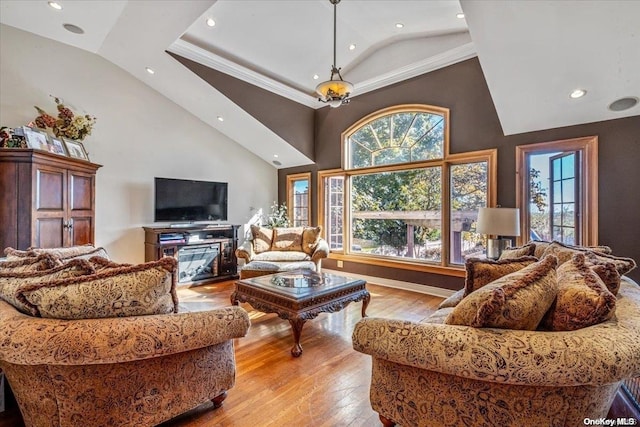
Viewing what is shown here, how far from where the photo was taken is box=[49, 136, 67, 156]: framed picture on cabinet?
3550mm

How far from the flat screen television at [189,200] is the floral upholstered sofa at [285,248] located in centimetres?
100

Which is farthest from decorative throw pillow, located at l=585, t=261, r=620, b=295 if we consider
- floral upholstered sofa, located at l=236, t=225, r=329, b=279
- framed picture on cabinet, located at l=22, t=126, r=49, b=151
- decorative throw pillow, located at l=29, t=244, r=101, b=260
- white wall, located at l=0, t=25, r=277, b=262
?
white wall, located at l=0, t=25, r=277, b=262

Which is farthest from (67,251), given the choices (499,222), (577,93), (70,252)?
(577,93)

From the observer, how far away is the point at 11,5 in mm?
3441

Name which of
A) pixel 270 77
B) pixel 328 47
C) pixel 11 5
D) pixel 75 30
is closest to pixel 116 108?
pixel 75 30

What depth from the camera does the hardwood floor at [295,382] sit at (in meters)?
1.80

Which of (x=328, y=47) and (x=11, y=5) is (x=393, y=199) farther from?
(x=11, y=5)

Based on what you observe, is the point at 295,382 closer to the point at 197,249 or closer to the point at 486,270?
the point at 486,270

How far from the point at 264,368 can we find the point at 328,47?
14.2 ft

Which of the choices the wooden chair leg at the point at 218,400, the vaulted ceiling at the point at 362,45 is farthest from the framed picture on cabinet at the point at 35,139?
the wooden chair leg at the point at 218,400

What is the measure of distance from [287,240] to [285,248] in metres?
0.15

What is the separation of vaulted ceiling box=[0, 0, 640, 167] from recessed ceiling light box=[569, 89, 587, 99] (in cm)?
4

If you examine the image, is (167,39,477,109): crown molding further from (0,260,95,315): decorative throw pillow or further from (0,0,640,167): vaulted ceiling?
(0,260,95,315): decorative throw pillow

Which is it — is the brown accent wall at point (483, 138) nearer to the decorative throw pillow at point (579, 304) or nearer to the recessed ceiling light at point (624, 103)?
the recessed ceiling light at point (624, 103)
